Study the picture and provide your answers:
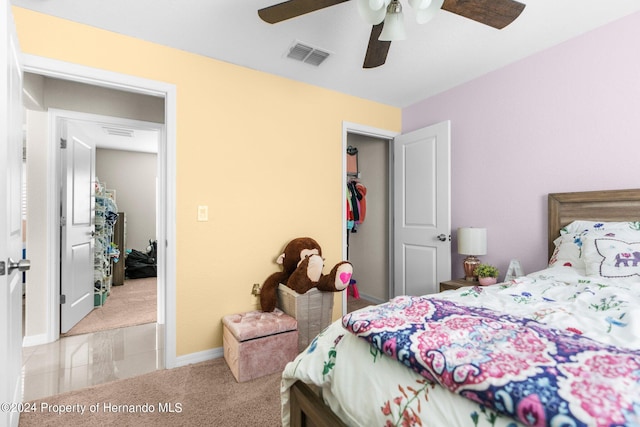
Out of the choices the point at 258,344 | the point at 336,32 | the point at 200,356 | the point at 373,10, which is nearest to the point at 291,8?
the point at 373,10

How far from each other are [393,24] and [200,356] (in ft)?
8.45

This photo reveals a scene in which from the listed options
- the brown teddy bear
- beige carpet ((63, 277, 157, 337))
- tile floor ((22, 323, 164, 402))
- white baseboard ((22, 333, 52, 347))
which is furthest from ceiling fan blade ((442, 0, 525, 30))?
white baseboard ((22, 333, 52, 347))

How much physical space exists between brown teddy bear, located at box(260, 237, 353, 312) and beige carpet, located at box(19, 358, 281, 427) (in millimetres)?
621

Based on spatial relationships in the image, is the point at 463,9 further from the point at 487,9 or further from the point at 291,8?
the point at 291,8

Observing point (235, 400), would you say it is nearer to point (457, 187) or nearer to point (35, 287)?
point (35, 287)

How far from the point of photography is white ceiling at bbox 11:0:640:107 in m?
1.91

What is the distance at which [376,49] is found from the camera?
1.86 meters

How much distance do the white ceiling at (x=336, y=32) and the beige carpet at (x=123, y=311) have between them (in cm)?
266

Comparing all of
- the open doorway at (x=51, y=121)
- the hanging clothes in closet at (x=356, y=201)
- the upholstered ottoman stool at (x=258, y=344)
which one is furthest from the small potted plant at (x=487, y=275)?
the open doorway at (x=51, y=121)

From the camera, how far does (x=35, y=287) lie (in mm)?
2686

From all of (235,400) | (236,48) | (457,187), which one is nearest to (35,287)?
(235,400)

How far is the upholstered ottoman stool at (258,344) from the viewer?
→ 2098mm

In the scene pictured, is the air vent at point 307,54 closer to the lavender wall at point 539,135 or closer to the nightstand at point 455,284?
the lavender wall at point 539,135

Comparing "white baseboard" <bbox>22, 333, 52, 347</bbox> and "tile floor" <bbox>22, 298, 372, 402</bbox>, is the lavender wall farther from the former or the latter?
"white baseboard" <bbox>22, 333, 52, 347</bbox>
